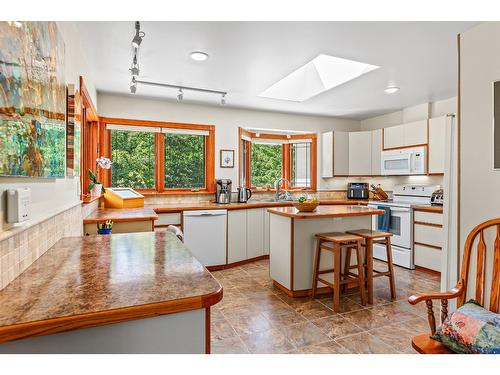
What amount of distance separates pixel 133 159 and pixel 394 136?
401 cm

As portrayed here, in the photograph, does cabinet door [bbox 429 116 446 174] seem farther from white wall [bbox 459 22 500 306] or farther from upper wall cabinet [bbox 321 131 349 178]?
white wall [bbox 459 22 500 306]

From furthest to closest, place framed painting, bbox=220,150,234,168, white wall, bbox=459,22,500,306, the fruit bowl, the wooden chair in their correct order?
framed painting, bbox=220,150,234,168 < the fruit bowl < white wall, bbox=459,22,500,306 < the wooden chair

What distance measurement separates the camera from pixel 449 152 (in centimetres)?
202

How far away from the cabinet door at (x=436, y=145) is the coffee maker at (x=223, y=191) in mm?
2908

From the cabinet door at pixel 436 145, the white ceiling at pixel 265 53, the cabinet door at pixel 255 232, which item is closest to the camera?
the white ceiling at pixel 265 53

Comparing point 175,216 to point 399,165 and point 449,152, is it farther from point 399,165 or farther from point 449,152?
point 399,165

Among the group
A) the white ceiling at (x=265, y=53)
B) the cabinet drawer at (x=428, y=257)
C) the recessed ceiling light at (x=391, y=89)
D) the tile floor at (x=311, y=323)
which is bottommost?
the tile floor at (x=311, y=323)

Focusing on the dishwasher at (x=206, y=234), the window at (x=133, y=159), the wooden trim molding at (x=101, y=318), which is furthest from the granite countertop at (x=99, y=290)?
the window at (x=133, y=159)

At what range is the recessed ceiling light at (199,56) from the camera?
9.03 feet

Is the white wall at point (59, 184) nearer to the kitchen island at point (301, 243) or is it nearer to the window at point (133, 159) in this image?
the window at point (133, 159)

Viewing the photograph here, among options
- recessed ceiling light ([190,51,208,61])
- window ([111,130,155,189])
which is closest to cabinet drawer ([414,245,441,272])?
recessed ceiling light ([190,51,208,61])

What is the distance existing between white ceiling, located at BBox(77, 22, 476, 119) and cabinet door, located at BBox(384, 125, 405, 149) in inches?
27.5

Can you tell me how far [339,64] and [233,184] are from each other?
2393 mm

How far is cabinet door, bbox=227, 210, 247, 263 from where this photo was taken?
4.23m
